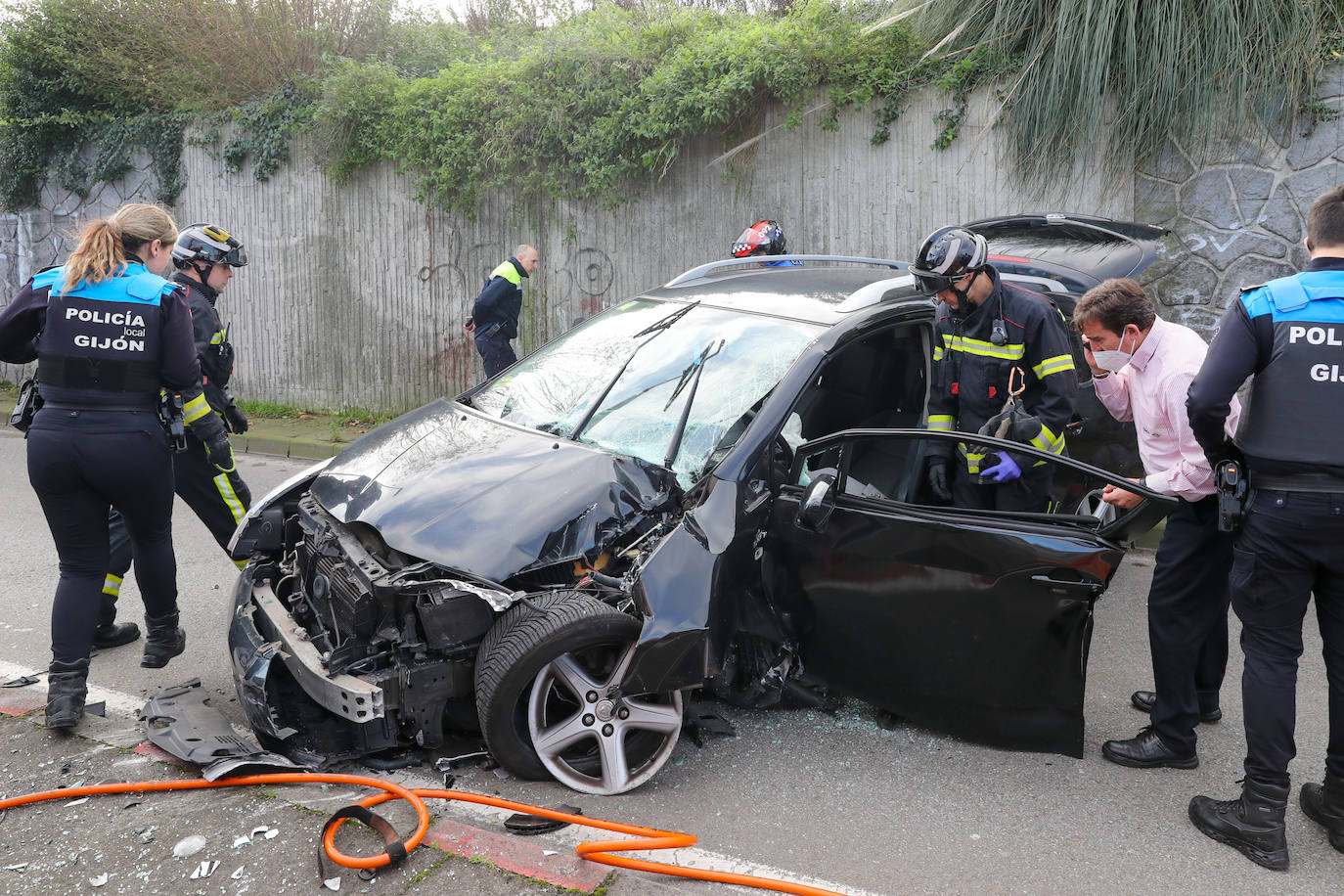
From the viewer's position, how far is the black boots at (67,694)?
3.55 m

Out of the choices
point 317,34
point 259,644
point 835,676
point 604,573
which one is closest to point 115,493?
point 259,644

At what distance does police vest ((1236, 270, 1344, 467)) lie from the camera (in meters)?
2.75

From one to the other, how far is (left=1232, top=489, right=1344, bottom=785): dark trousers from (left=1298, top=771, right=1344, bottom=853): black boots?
0.06m

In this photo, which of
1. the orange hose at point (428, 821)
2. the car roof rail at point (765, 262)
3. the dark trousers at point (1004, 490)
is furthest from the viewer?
the car roof rail at point (765, 262)

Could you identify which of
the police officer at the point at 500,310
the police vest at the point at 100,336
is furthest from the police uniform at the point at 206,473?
the police officer at the point at 500,310

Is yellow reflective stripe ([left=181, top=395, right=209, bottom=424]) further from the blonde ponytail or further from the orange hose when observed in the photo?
the orange hose

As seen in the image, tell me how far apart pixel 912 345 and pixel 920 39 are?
4.70 meters

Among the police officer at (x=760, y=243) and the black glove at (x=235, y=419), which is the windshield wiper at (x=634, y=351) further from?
the police officer at (x=760, y=243)

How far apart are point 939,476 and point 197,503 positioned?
347 centimetres

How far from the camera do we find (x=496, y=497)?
3.34m

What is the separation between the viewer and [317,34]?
11.8 m

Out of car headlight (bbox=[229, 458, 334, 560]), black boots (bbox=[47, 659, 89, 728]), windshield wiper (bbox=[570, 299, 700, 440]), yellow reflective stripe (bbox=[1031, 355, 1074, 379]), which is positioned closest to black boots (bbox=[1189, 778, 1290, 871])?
yellow reflective stripe (bbox=[1031, 355, 1074, 379])

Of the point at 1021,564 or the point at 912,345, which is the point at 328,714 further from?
the point at 912,345

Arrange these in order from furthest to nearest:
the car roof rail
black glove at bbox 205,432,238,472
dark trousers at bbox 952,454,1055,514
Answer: the car roof rail → black glove at bbox 205,432,238,472 → dark trousers at bbox 952,454,1055,514
